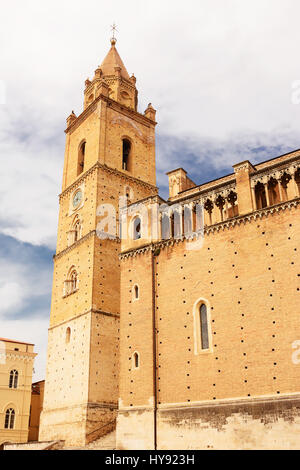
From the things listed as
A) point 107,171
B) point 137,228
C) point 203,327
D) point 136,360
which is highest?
point 107,171

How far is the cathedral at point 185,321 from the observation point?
1648 centimetres

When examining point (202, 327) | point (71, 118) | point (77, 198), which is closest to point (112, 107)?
point (71, 118)

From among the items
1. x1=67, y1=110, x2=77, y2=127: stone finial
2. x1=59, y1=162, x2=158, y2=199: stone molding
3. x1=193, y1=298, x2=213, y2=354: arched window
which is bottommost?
x1=193, y1=298, x2=213, y2=354: arched window

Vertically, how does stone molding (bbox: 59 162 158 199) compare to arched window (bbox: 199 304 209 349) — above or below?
above

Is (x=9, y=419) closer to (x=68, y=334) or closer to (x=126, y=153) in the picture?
(x=68, y=334)

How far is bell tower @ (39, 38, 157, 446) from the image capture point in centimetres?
2419

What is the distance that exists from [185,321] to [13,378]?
2411 cm

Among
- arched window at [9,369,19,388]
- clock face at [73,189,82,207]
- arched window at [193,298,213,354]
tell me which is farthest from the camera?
arched window at [9,369,19,388]

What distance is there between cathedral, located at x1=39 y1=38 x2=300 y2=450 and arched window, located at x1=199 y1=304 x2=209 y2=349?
0.05 m

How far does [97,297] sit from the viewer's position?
25.8m

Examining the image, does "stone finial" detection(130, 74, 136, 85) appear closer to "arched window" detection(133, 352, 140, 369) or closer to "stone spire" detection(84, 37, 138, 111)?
"stone spire" detection(84, 37, 138, 111)

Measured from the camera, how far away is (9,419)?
120 ft

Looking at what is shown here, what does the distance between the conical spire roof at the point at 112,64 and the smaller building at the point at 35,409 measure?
27.5m

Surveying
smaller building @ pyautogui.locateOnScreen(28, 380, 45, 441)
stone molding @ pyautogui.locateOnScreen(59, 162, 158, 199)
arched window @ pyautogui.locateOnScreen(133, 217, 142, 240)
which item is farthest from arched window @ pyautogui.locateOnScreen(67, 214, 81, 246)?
smaller building @ pyautogui.locateOnScreen(28, 380, 45, 441)
